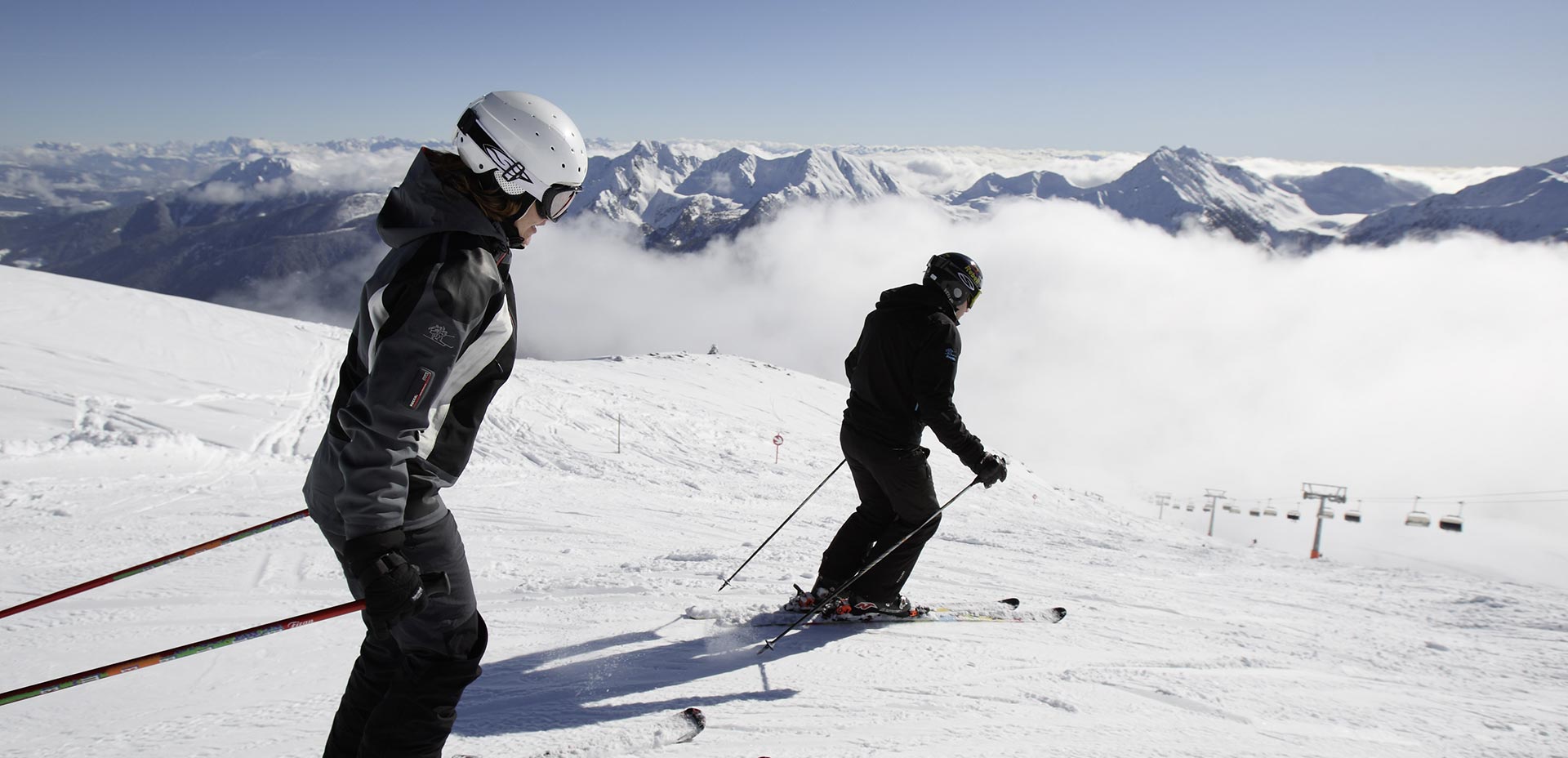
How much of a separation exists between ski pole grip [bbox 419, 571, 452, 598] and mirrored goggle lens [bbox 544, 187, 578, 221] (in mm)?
1351

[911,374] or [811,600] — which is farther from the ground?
[911,374]

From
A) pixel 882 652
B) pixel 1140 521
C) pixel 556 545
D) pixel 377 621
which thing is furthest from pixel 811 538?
pixel 1140 521

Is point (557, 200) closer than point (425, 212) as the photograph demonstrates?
No

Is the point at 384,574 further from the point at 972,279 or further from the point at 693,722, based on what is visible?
the point at 972,279

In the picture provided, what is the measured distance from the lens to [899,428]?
4676 mm

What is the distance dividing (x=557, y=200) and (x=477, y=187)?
0.32m

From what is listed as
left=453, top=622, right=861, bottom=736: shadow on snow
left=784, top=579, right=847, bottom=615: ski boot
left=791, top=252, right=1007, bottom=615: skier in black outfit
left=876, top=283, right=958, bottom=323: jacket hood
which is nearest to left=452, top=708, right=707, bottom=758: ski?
left=453, top=622, right=861, bottom=736: shadow on snow

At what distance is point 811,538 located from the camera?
27.3ft

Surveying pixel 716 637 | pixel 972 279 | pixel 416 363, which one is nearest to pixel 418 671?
pixel 416 363

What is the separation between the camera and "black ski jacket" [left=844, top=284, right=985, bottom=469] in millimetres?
4531

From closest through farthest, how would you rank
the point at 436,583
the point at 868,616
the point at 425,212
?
the point at 425,212
the point at 436,583
the point at 868,616

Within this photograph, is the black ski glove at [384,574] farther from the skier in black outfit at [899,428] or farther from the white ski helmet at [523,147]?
the skier in black outfit at [899,428]

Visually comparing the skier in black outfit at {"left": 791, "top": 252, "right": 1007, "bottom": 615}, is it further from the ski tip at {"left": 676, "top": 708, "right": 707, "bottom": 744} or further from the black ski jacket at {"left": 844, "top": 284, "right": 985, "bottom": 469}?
the ski tip at {"left": 676, "top": 708, "right": 707, "bottom": 744}

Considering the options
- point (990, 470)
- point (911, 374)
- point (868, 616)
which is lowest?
point (868, 616)
